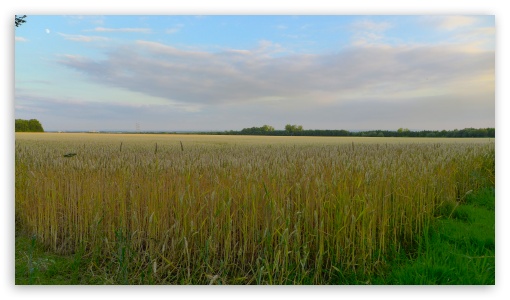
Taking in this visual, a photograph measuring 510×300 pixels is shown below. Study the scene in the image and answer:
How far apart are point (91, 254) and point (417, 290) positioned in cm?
270

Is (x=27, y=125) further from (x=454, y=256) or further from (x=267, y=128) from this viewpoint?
(x=454, y=256)

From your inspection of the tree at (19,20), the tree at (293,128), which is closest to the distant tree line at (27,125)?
the tree at (19,20)

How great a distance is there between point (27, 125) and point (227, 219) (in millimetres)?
2573

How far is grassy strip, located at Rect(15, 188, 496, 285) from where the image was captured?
2898 mm

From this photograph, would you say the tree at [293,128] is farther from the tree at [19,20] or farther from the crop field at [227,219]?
the tree at [19,20]

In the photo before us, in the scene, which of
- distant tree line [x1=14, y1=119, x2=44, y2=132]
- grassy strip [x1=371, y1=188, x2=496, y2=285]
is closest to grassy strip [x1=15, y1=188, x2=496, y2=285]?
grassy strip [x1=371, y1=188, x2=496, y2=285]

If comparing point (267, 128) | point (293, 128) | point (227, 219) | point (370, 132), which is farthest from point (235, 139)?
point (227, 219)

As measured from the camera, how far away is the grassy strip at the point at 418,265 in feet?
9.51

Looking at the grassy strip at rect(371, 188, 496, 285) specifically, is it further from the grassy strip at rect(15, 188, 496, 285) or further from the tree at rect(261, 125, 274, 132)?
the tree at rect(261, 125, 274, 132)

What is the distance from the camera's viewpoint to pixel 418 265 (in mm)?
2928

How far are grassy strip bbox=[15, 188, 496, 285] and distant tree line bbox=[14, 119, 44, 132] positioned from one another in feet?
3.77

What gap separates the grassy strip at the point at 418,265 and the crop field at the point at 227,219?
6cm

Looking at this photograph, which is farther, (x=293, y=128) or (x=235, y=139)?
(x=235, y=139)
